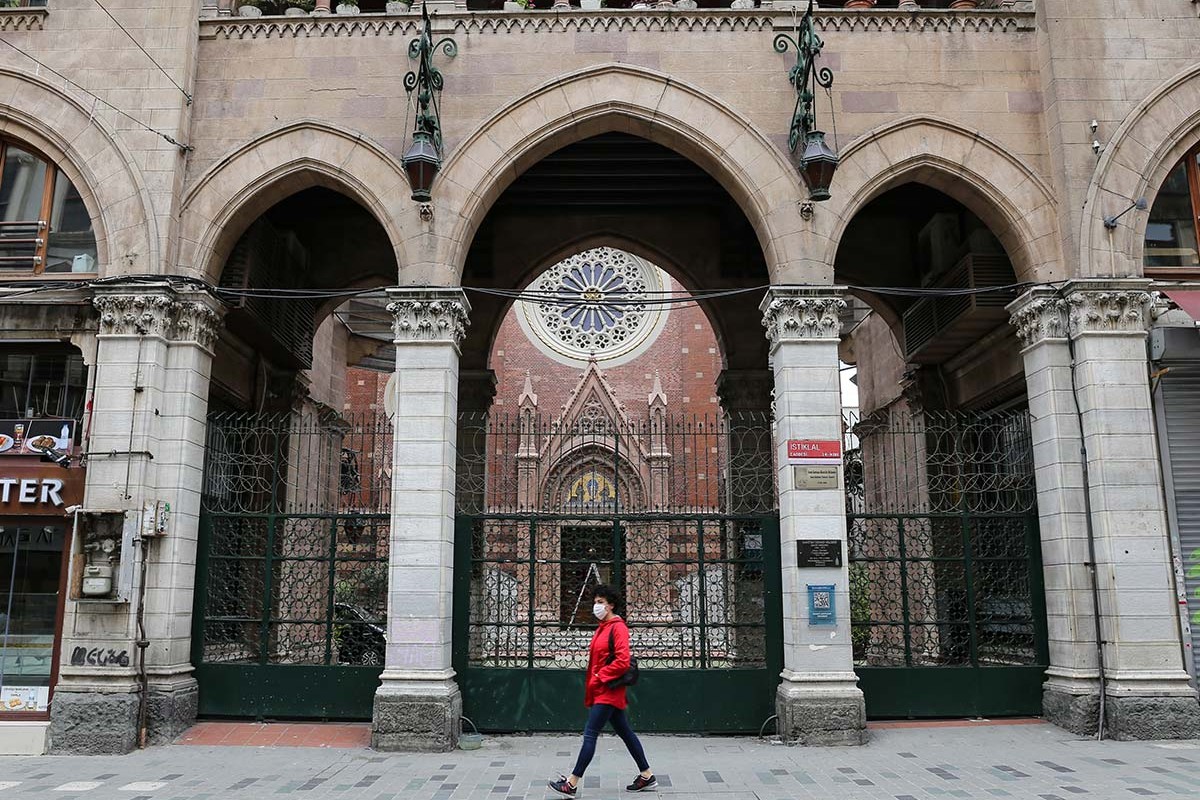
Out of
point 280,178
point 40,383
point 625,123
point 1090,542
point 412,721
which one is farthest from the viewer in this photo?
point 625,123

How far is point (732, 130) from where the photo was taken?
12.4m

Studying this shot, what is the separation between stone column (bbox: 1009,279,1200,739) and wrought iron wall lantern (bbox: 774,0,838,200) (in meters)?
3.38

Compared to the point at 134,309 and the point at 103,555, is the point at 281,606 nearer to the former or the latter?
the point at 103,555

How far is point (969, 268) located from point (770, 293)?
425 cm

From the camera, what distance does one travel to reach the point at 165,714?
36.6 feet

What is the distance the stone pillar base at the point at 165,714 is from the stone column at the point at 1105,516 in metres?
11.2

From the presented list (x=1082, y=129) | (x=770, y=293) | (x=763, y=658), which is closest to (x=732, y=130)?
(x=770, y=293)

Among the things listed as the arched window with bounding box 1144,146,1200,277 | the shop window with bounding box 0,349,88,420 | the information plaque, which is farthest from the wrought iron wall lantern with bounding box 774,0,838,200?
the shop window with bounding box 0,349,88,420

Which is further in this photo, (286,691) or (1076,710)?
(286,691)

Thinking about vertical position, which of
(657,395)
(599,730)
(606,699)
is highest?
(657,395)

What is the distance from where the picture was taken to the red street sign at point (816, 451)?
11531 mm

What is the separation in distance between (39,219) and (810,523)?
11.5 metres

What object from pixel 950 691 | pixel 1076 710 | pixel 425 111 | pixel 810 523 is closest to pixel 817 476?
pixel 810 523

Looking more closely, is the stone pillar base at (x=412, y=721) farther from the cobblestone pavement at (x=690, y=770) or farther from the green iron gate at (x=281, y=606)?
the green iron gate at (x=281, y=606)
